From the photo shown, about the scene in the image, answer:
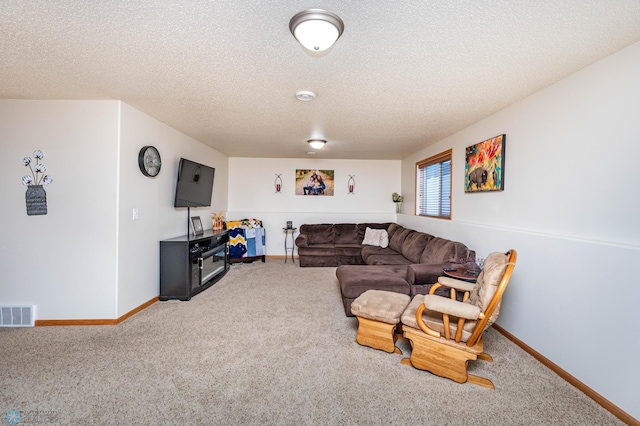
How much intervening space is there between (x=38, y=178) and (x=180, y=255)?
1.68 meters

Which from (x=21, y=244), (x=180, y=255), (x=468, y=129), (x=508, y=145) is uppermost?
(x=468, y=129)

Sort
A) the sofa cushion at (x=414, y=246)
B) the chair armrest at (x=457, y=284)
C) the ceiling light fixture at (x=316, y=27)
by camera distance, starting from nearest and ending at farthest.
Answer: the ceiling light fixture at (x=316, y=27), the chair armrest at (x=457, y=284), the sofa cushion at (x=414, y=246)

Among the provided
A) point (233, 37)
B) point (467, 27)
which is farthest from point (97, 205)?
point (467, 27)

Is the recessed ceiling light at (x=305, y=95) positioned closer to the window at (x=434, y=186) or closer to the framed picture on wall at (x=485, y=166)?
the framed picture on wall at (x=485, y=166)

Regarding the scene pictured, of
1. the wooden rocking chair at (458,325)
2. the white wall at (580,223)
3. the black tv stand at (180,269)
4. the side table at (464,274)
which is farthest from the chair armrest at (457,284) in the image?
the black tv stand at (180,269)

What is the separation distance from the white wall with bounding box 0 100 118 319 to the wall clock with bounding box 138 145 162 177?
35cm

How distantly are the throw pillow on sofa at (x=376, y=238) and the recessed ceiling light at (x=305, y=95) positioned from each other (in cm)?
380

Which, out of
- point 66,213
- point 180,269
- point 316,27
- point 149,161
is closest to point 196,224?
point 180,269

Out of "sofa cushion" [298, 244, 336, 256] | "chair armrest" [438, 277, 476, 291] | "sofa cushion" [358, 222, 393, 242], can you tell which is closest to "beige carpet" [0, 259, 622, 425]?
"chair armrest" [438, 277, 476, 291]

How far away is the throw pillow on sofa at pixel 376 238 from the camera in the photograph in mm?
5970

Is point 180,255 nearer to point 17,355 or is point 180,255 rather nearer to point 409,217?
point 17,355

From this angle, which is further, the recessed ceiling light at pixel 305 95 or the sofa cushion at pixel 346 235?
the sofa cushion at pixel 346 235

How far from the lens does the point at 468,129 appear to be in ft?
12.7

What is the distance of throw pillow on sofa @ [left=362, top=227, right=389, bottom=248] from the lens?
5.97 m
